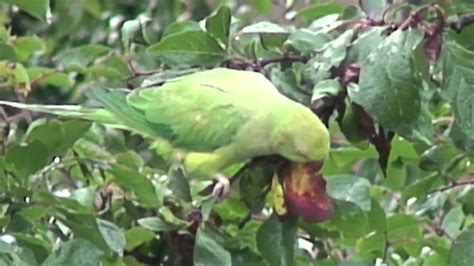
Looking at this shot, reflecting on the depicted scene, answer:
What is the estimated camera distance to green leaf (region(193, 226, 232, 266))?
839mm

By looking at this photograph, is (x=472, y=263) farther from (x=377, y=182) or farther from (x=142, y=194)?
(x=377, y=182)

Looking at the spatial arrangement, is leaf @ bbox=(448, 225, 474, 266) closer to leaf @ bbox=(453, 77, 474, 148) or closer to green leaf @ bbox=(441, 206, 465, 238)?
leaf @ bbox=(453, 77, 474, 148)

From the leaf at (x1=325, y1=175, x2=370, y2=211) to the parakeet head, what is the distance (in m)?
0.08

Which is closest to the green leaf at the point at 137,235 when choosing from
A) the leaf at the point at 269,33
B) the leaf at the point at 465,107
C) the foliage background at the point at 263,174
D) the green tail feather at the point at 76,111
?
the foliage background at the point at 263,174

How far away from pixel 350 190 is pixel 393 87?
145 mm

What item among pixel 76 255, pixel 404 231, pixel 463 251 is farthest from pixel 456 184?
pixel 76 255

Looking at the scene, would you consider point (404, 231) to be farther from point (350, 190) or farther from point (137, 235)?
point (137, 235)

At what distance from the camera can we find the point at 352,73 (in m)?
0.87

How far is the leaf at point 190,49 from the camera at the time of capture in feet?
3.01

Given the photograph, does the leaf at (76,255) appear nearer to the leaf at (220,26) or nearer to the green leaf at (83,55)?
the leaf at (220,26)

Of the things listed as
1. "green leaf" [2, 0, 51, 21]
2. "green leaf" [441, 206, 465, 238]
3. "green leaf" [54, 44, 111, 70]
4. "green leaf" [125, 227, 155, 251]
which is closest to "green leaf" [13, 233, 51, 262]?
"green leaf" [125, 227, 155, 251]

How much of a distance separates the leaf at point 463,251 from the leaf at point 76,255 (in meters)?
0.29

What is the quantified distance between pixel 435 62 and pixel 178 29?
0.27 meters

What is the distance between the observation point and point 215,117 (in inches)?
37.5
